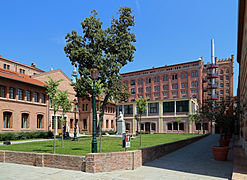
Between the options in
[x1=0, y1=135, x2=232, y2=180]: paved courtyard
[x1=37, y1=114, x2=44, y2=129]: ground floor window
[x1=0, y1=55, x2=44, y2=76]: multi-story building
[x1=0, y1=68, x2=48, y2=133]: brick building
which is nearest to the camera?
[x1=0, y1=135, x2=232, y2=180]: paved courtyard

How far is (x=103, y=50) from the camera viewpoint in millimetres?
28078

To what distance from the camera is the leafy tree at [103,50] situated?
26.5 m

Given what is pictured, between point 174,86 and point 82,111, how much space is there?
34746 mm

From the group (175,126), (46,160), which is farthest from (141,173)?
(175,126)

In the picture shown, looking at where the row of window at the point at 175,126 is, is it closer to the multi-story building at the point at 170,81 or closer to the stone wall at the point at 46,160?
the multi-story building at the point at 170,81

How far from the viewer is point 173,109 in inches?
2083

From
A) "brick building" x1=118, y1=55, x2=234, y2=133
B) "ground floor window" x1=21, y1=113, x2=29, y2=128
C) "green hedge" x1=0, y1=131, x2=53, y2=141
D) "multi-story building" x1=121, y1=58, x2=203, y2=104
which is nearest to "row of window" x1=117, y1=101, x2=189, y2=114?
"brick building" x1=118, y1=55, x2=234, y2=133

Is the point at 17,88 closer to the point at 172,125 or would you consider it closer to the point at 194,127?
the point at 172,125

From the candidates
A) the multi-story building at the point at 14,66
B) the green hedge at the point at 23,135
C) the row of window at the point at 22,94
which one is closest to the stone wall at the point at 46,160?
the green hedge at the point at 23,135

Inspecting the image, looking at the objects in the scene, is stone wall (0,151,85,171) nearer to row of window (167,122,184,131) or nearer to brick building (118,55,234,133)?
row of window (167,122,184,131)

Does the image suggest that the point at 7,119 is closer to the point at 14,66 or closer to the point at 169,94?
the point at 14,66

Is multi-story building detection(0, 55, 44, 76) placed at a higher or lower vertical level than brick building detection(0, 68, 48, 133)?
higher

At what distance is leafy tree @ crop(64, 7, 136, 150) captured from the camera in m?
26.5

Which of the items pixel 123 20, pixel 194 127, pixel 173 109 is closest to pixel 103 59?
pixel 123 20
